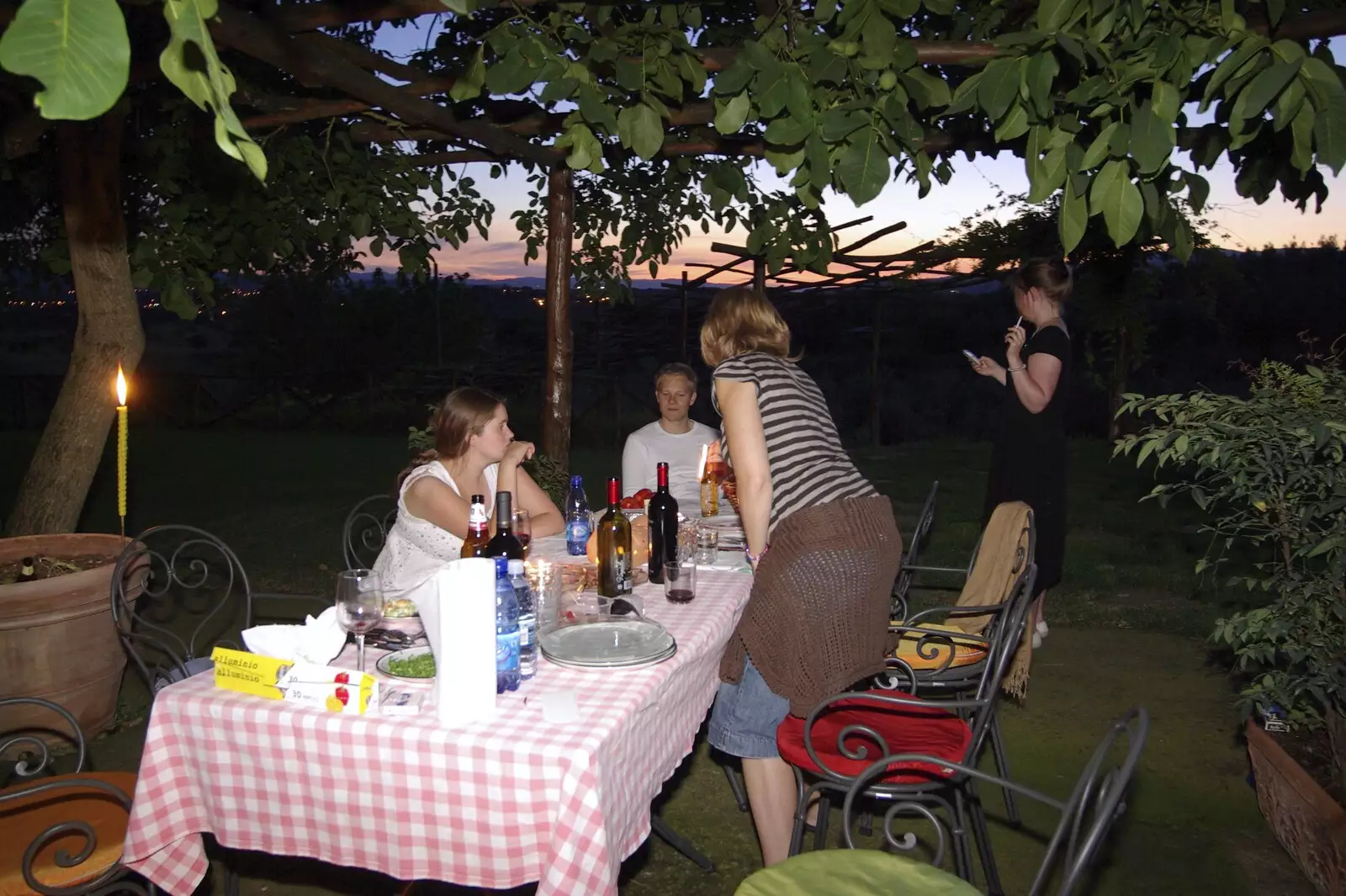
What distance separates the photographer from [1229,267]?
11.3 metres

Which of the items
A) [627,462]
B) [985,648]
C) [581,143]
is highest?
[581,143]

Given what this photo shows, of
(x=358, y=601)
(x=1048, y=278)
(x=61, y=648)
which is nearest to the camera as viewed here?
(x=358, y=601)

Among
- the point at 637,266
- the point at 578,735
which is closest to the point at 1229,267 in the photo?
the point at 637,266

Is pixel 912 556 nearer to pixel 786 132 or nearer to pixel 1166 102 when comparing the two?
pixel 786 132

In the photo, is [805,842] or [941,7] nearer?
[941,7]

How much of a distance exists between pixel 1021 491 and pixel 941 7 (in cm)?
206

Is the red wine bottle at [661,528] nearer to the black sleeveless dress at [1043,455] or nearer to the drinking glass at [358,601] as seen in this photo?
the drinking glass at [358,601]

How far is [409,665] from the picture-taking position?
204 centimetres

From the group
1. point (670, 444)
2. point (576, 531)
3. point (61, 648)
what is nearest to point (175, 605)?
point (61, 648)

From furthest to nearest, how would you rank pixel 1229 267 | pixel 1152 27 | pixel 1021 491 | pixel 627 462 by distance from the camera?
pixel 1229 267
pixel 627 462
pixel 1021 491
pixel 1152 27

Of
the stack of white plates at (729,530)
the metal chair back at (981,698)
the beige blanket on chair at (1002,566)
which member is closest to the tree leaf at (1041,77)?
the metal chair back at (981,698)

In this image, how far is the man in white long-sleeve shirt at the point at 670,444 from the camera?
4363 millimetres

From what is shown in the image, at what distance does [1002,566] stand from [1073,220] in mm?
1377

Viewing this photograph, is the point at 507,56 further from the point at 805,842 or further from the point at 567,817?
the point at 805,842
